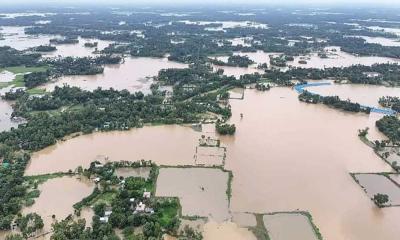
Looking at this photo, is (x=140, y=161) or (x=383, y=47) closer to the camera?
(x=140, y=161)

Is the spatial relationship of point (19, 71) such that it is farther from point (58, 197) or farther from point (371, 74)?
point (371, 74)

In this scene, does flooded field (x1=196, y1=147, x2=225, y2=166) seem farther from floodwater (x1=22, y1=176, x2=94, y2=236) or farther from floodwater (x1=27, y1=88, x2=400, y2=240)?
floodwater (x1=22, y1=176, x2=94, y2=236)

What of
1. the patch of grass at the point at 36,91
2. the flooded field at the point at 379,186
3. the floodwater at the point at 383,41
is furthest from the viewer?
the floodwater at the point at 383,41

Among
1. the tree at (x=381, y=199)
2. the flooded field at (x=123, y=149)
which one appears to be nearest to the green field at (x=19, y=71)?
the flooded field at (x=123, y=149)

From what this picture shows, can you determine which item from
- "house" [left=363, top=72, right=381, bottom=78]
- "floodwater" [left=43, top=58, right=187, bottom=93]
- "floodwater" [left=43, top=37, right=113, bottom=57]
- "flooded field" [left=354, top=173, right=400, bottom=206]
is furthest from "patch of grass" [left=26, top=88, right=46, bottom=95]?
"house" [left=363, top=72, right=381, bottom=78]

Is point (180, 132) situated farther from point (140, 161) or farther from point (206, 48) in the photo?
point (206, 48)

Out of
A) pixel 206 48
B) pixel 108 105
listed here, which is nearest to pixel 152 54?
pixel 206 48

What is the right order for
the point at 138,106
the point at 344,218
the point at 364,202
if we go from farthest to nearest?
the point at 138,106
the point at 364,202
the point at 344,218

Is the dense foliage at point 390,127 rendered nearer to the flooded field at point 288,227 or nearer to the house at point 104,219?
the flooded field at point 288,227

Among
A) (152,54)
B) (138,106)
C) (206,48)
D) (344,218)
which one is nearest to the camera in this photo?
(344,218)
